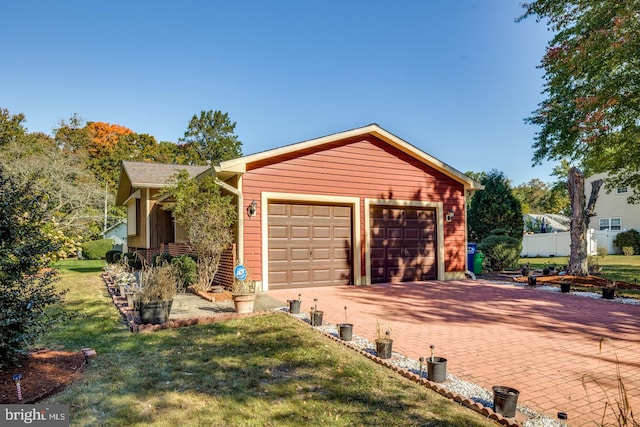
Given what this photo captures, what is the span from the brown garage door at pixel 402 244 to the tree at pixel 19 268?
875cm

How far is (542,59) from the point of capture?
14484mm

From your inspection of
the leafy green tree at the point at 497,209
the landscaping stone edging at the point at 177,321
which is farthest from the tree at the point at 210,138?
the landscaping stone edging at the point at 177,321

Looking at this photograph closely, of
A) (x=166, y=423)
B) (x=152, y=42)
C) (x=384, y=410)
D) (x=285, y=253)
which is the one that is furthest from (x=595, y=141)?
(x=152, y=42)

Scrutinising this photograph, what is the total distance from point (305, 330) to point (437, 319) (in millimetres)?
2534

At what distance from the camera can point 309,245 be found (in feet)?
35.0

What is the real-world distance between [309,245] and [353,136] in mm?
3567

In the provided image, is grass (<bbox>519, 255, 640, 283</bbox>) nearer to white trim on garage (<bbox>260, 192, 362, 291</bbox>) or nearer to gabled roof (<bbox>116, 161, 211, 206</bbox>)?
white trim on garage (<bbox>260, 192, 362, 291</bbox>)

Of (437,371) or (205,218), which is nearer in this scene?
(437,371)

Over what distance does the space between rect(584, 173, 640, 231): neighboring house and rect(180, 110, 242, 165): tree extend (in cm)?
3649

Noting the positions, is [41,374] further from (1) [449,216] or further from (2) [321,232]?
(1) [449,216]

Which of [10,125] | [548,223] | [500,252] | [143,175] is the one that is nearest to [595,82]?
[500,252]

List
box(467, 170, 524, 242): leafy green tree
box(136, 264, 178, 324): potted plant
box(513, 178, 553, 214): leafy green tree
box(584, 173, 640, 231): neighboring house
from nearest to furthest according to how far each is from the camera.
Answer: box(136, 264, 178, 324): potted plant → box(467, 170, 524, 242): leafy green tree → box(584, 173, 640, 231): neighboring house → box(513, 178, 553, 214): leafy green tree

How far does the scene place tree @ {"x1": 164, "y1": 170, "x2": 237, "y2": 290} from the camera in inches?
358

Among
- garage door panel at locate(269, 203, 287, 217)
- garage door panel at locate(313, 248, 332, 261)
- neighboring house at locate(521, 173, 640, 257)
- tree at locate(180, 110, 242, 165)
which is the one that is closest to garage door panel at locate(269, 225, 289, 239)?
garage door panel at locate(269, 203, 287, 217)
